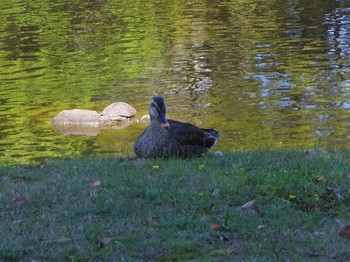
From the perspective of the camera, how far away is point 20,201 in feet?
24.7

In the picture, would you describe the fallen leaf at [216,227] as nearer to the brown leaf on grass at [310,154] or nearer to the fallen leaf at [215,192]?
the fallen leaf at [215,192]

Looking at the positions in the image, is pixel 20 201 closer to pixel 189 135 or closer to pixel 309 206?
pixel 309 206

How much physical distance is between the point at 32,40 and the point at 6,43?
0.97 metres

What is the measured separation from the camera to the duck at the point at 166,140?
32.9 feet

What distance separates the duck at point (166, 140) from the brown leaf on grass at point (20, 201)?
2.70 metres

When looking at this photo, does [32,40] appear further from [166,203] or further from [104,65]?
[166,203]

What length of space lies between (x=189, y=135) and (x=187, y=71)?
42.2 ft

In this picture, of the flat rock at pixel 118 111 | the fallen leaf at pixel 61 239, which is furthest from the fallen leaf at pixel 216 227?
the flat rock at pixel 118 111

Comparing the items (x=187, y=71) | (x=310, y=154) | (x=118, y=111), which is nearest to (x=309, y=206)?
(x=310, y=154)

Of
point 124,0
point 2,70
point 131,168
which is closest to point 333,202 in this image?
point 131,168

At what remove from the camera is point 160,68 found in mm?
23688

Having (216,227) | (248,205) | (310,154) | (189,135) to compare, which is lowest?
(310,154)

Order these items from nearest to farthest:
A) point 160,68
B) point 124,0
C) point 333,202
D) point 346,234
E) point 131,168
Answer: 1. point 346,234
2. point 333,202
3. point 131,168
4. point 160,68
5. point 124,0

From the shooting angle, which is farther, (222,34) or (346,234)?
(222,34)
